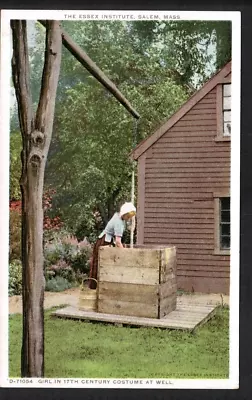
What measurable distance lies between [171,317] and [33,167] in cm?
42

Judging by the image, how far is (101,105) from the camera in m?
1.71

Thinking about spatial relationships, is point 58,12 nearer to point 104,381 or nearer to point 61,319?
point 61,319

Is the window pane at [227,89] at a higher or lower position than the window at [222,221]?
higher

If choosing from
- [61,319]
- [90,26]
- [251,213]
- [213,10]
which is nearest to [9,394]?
[61,319]

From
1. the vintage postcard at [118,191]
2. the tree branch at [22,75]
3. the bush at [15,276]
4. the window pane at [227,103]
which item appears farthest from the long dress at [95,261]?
the window pane at [227,103]

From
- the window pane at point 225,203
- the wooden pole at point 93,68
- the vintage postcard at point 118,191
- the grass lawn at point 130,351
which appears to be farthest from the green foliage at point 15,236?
the window pane at point 225,203

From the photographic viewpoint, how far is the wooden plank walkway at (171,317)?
66.6 inches

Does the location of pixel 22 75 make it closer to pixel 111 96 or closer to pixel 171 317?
pixel 111 96

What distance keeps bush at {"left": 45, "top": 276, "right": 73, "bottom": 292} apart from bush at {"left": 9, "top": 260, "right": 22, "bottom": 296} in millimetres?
60

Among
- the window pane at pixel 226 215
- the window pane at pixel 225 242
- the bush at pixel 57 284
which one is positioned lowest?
the bush at pixel 57 284

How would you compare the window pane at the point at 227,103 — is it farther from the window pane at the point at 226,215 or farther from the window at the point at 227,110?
the window pane at the point at 226,215

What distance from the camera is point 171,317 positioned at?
1708 mm

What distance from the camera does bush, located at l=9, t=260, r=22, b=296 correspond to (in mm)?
1683

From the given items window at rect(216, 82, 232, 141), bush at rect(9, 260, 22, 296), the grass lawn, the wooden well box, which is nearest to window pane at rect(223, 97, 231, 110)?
window at rect(216, 82, 232, 141)
